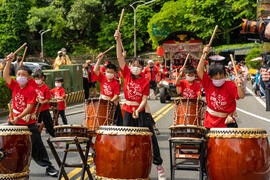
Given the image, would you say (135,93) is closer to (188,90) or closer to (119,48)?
(119,48)

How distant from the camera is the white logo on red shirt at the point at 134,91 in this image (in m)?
6.88

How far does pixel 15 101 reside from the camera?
691cm

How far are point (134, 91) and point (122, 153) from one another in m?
2.09

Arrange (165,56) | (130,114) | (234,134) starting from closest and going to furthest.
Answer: (234,134)
(130,114)
(165,56)

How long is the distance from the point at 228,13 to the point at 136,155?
41.0 metres

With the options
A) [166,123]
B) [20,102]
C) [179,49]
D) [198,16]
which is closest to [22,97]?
[20,102]

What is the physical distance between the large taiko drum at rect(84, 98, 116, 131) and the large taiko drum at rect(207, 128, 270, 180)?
2.79 metres

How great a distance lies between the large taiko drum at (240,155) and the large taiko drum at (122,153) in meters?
0.84

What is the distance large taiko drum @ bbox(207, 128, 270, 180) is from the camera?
477 centimetres

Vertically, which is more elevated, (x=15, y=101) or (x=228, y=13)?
(x=228, y=13)

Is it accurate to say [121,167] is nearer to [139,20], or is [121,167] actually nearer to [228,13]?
[228,13]

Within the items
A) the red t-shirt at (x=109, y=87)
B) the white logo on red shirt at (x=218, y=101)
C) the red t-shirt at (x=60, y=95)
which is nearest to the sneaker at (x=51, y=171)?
the red t-shirt at (x=109, y=87)

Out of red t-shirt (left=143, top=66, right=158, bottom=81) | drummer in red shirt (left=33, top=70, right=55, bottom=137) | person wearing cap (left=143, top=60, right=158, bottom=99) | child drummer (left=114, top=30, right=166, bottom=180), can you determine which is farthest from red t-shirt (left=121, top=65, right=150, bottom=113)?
red t-shirt (left=143, top=66, right=158, bottom=81)

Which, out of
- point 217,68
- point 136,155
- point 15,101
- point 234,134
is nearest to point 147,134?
point 136,155
